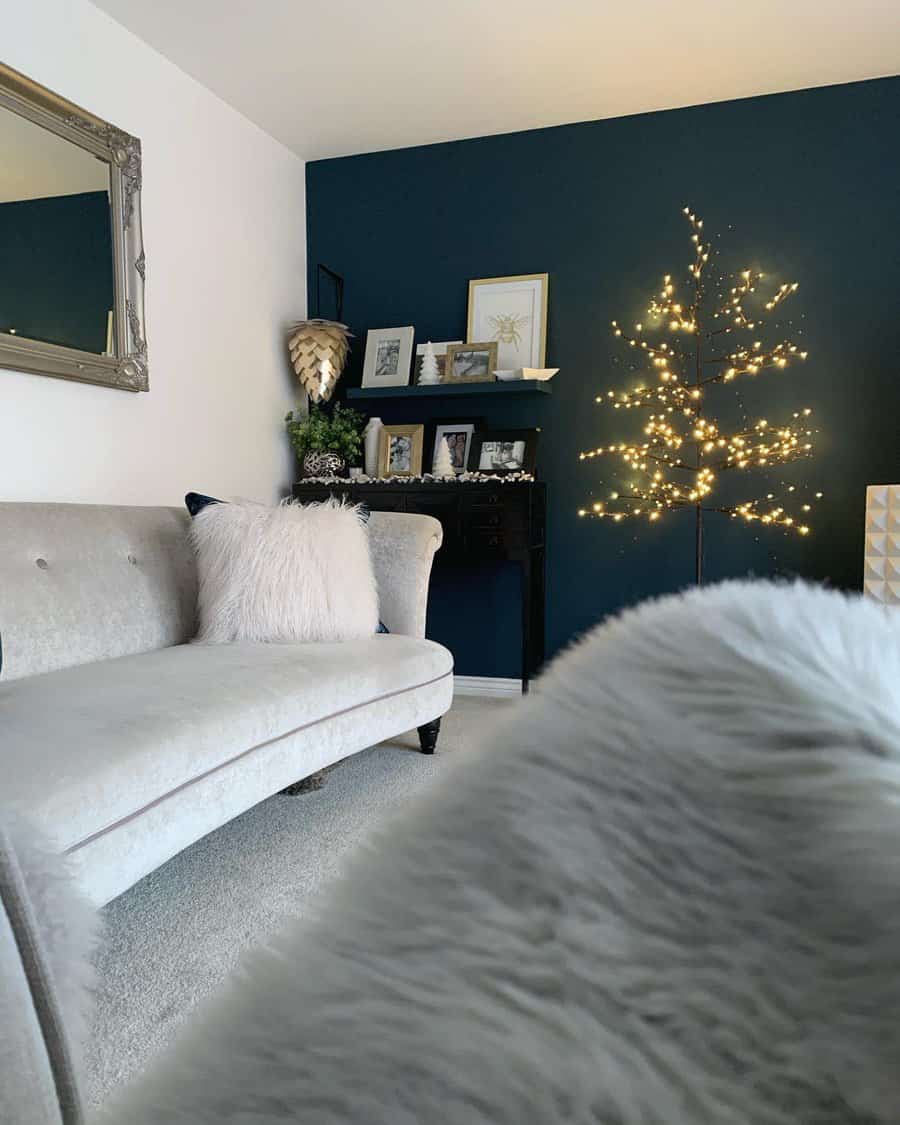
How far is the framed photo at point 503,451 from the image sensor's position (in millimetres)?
3766

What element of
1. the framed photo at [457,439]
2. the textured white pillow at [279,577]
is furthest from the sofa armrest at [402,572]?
the framed photo at [457,439]

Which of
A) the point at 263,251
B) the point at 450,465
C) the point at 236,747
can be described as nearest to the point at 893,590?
the point at 450,465

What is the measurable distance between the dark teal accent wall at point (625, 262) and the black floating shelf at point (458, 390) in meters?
0.10

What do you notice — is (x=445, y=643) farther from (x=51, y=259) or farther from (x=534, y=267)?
(x=51, y=259)

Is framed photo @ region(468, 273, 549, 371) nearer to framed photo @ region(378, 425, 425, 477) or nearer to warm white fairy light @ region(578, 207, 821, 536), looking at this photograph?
warm white fairy light @ region(578, 207, 821, 536)

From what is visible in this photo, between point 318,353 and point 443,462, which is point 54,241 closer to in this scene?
point 318,353

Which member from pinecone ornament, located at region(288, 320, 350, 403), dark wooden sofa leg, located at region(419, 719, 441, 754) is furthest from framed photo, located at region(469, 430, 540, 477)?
dark wooden sofa leg, located at region(419, 719, 441, 754)

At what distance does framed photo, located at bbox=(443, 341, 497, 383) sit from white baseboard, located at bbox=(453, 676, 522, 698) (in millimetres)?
1480

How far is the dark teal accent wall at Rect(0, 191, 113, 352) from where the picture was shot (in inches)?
99.5

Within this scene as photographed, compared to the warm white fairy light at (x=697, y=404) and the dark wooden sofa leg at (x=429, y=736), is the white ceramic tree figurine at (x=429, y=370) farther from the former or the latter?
the dark wooden sofa leg at (x=429, y=736)

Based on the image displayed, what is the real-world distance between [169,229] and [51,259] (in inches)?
27.8

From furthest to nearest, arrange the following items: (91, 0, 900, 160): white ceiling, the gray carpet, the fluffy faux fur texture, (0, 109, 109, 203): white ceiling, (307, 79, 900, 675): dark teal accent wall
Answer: (307, 79, 900, 675): dark teal accent wall → (91, 0, 900, 160): white ceiling → (0, 109, 109, 203): white ceiling → the gray carpet → the fluffy faux fur texture

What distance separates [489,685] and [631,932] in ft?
12.5

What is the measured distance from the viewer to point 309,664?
2.01 m
